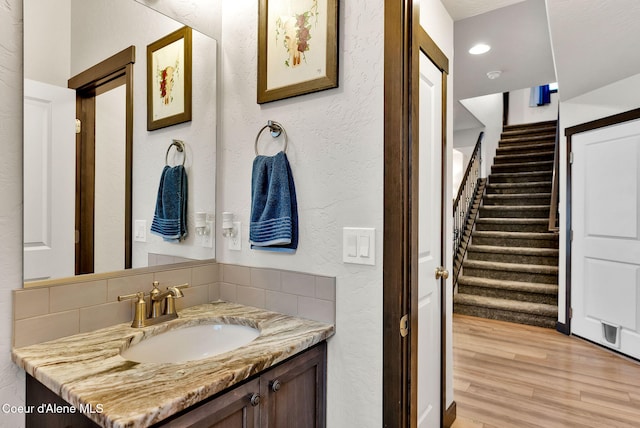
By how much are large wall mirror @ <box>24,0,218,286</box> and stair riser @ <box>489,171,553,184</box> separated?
5.51 meters

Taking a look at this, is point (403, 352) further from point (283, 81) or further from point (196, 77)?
point (196, 77)

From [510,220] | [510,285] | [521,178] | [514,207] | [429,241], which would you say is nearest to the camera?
[429,241]

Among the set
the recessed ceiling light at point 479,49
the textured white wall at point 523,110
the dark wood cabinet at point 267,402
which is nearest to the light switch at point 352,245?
the dark wood cabinet at point 267,402

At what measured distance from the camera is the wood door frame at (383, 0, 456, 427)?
3.80ft

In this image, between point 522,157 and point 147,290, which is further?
point 522,157

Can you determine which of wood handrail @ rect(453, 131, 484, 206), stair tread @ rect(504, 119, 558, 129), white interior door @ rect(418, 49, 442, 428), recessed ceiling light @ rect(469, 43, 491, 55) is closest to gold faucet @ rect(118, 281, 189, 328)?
→ white interior door @ rect(418, 49, 442, 428)

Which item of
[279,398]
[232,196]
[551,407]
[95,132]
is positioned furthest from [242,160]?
[551,407]

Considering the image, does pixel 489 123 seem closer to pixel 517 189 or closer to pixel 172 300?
pixel 517 189

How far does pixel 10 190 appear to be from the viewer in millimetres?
1022

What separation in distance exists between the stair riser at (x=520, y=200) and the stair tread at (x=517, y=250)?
1.01 meters

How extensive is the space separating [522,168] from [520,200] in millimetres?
856

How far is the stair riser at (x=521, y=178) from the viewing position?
→ 5453mm

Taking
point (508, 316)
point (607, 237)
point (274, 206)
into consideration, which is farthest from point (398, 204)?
point (508, 316)

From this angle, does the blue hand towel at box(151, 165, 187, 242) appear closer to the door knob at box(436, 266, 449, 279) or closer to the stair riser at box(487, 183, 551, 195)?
the door knob at box(436, 266, 449, 279)
